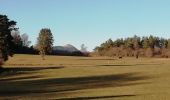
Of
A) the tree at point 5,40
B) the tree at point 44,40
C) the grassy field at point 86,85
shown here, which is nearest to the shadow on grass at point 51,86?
the grassy field at point 86,85

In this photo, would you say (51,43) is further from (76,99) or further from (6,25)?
(76,99)

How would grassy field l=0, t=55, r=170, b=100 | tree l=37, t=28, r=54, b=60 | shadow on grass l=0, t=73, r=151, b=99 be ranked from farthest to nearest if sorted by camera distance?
1. tree l=37, t=28, r=54, b=60
2. shadow on grass l=0, t=73, r=151, b=99
3. grassy field l=0, t=55, r=170, b=100

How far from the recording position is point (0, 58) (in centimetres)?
8500

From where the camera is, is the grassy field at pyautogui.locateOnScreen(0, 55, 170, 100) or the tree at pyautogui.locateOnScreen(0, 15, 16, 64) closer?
the grassy field at pyautogui.locateOnScreen(0, 55, 170, 100)

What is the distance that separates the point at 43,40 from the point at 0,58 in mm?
84627

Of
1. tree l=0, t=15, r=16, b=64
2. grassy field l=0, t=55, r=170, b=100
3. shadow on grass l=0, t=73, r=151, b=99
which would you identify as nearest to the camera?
grassy field l=0, t=55, r=170, b=100

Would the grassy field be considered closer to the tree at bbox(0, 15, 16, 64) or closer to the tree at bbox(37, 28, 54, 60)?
the tree at bbox(0, 15, 16, 64)

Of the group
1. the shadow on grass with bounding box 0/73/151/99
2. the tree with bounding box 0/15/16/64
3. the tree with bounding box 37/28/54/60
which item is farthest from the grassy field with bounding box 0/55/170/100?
the tree with bounding box 37/28/54/60

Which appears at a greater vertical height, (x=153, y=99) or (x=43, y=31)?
(x=43, y=31)

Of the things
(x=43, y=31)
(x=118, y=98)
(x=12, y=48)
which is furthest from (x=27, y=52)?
(x=118, y=98)

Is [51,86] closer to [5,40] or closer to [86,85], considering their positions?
[86,85]

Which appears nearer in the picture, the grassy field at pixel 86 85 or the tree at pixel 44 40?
the grassy field at pixel 86 85

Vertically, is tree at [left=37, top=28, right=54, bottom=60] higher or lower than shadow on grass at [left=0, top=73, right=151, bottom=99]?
higher

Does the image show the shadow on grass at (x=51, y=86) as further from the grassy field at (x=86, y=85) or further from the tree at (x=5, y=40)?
the tree at (x=5, y=40)
